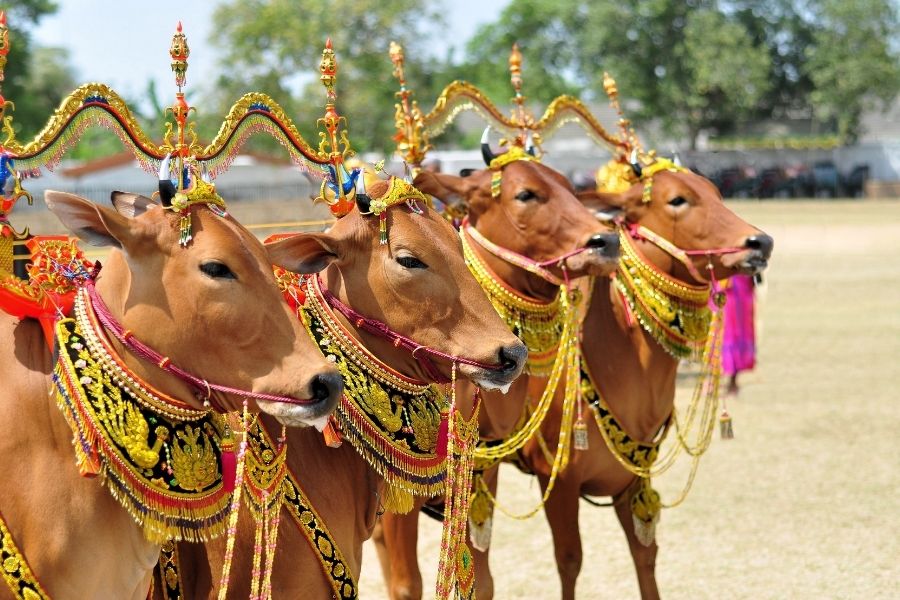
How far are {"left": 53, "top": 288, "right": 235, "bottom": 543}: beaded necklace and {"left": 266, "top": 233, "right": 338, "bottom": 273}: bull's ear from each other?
29.8 inches

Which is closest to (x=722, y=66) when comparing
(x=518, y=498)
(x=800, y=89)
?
(x=800, y=89)

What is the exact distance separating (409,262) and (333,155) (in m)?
0.62

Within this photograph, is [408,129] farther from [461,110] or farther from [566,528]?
[566,528]

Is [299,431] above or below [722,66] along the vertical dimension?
below

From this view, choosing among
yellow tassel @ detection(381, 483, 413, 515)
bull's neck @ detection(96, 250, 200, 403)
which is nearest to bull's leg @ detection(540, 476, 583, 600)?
yellow tassel @ detection(381, 483, 413, 515)

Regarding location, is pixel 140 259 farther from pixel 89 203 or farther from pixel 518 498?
pixel 518 498

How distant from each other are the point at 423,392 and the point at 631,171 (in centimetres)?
302

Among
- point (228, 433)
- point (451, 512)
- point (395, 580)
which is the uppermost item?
point (228, 433)

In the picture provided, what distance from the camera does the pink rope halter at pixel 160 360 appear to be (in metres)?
3.30

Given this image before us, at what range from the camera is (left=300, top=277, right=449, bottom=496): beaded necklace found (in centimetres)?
411

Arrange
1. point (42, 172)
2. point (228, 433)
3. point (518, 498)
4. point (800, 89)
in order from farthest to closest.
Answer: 1. point (800, 89)
2. point (518, 498)
3. point (42, 172)
4. point (228, 433)

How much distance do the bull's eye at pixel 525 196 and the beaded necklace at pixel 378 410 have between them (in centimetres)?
169

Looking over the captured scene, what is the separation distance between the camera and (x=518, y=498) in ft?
29.0

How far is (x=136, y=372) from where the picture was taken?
10.9 ft
